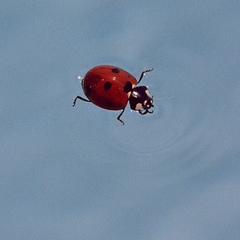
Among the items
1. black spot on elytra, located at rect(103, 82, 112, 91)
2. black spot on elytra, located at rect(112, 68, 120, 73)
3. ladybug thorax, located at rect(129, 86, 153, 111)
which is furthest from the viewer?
ladybug thorax, located at rect(129, 86, 153, 111)

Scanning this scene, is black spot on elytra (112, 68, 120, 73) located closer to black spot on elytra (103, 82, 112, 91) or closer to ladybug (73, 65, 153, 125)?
ladybug (73, 65, 153, 125)

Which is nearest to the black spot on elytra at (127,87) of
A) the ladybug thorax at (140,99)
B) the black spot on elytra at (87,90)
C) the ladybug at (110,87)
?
the ladybug at (110,87)

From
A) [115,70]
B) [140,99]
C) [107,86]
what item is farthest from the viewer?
[140,99]

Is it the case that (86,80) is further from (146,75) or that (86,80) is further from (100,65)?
(146,75)

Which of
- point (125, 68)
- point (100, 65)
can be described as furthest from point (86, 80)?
point (125, 68)

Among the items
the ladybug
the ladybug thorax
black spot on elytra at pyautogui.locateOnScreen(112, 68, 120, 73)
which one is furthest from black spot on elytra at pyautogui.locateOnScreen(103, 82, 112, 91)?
the ladybug thorax

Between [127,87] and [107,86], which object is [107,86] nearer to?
[107,86]

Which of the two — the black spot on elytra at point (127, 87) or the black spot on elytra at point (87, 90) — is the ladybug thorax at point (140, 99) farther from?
the black spot on elytra at point (87, 90)

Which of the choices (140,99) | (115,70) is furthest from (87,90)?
(140,99)
